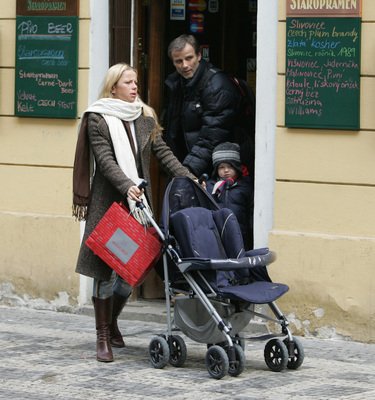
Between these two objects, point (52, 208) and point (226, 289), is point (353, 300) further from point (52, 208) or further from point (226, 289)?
point (52, 208)

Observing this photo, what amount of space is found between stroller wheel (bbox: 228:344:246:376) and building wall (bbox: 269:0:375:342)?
5.59 feet

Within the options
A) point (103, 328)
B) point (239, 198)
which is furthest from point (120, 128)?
point (239, 198)

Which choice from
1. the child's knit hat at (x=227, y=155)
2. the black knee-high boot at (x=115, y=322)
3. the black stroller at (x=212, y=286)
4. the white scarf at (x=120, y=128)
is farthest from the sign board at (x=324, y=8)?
the black knee-high boot at (x=115, y=322)

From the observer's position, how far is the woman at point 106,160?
894cm

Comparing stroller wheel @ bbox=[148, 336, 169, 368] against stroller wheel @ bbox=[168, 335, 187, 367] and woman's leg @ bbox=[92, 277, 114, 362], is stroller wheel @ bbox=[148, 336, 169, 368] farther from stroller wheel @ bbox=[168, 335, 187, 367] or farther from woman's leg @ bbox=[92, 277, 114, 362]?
woman's leg @ bbox=[92, 277, 114, 362]

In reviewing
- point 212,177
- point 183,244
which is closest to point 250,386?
point 183,244

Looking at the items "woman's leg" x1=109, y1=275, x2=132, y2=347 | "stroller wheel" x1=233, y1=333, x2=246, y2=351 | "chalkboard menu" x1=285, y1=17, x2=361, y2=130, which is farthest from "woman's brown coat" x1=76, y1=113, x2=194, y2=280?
"chalkboard menu" x1=285, y1=17, x2=361, y2=130

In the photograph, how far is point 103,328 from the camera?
8.98m

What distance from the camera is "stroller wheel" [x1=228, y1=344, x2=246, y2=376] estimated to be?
27.2ft

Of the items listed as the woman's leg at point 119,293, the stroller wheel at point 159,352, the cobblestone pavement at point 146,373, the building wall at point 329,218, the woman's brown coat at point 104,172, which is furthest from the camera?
the building wall at point 329,218

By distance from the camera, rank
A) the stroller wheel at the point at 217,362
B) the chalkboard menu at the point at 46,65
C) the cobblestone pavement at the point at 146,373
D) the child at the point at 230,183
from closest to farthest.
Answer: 1. the cobblestone pavement at the point at 146,373
2. the stroller wheel at the point at 217,362
3. the child at the point at 230,183
4. the chalkboard menu at the point at 46,65

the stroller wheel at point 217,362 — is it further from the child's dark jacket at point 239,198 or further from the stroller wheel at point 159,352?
the child's dark jacket at point 239,198

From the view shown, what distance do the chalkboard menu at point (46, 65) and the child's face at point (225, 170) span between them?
4.92 feet

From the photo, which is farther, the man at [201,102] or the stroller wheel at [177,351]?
the man at [201,102]
